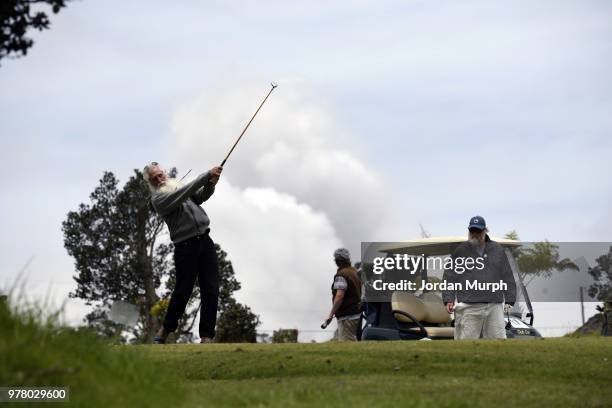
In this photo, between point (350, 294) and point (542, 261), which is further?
point (542, 261)

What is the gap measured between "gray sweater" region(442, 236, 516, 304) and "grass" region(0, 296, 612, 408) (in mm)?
959

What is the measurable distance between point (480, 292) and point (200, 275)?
374 centimetres

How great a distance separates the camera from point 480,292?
14469 millimetres

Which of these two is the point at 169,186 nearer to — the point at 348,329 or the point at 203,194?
the point at 203,194

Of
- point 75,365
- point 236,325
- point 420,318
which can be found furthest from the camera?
point 236,325

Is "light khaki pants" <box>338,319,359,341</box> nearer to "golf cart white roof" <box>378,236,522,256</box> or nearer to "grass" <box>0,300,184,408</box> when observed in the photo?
"golf cart white roof" <box>378,236,522,256</box>

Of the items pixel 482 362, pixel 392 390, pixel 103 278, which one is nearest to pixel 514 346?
pixel 482 362

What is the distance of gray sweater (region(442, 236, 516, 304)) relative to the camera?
14.4 metres

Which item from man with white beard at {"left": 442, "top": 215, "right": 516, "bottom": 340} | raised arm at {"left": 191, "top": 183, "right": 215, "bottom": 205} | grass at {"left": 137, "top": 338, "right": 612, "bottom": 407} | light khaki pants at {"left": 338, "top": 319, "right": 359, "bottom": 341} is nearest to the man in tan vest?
light khaki pants at {"left": 338, "top": 319, "right": 359, "bottom": 341}

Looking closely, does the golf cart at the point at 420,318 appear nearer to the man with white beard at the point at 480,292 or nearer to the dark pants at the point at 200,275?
the man with white beard at the point at 480,292

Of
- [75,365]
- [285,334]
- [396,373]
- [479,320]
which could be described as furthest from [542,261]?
[75,365]

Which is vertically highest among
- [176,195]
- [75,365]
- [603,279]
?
[603,279]

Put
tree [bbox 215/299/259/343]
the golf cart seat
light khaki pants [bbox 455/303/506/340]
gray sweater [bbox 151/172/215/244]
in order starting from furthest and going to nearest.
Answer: tree [bbox 215/299/259/343], the golf cart seat, light khaki pants [bbox 455/303/506/340], gray sweater [bbox 151/172/215/244]

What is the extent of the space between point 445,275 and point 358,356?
11.7 ft
